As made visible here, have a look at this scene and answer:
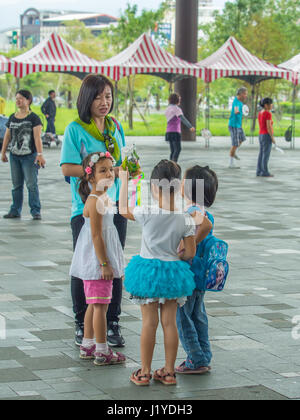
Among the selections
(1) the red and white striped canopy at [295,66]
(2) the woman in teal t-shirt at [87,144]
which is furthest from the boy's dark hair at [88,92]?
(1) the red and white striped canopy at [295,66]

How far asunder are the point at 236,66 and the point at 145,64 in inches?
125

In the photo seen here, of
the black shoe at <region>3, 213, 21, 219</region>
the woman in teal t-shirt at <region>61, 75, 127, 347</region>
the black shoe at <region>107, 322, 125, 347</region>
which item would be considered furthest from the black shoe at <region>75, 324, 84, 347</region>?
the black shoe at <region>3, 213, 21, 219</region>

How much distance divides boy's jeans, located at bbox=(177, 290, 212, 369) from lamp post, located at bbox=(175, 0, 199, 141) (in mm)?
28448

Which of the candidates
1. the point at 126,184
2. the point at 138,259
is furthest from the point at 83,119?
the point at 138,259

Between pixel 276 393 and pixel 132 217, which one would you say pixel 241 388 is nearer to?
pixel 276 393

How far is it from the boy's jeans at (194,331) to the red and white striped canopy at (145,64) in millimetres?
22257

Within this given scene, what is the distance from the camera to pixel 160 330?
5750 mm

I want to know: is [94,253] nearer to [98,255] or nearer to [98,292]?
[98,255]

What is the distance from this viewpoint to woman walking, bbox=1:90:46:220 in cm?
1105

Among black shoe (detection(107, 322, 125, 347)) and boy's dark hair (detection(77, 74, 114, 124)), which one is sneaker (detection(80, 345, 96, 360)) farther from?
boy's dark hair (detection(77, 74, 114, 124))

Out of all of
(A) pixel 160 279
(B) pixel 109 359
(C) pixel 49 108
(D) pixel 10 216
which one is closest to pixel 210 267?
(A) pixel 160 279

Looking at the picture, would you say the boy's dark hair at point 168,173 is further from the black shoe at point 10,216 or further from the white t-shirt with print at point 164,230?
the black shoe at point 10,216

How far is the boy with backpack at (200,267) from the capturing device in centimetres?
477
